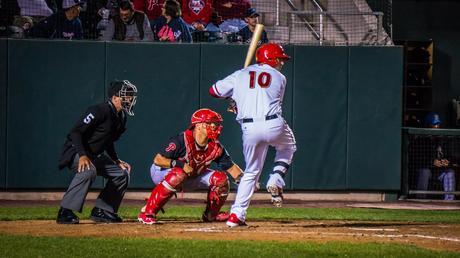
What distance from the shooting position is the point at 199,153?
35.7ft

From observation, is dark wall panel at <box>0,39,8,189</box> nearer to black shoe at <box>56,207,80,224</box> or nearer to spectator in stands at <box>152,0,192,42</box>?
spectator in stands at <box>152,0,192,42</box>

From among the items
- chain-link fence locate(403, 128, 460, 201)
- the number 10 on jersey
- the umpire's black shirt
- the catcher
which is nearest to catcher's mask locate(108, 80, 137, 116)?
the umpire's black shirt

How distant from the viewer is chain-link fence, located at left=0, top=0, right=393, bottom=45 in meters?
17.0

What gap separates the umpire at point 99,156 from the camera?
10.5 metres

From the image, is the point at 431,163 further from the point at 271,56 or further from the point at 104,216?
the point at 104,216

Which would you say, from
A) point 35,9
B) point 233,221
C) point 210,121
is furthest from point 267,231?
point 35,9

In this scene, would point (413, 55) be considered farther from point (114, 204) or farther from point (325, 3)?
point (114, 204)

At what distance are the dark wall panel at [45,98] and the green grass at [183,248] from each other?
787 cm

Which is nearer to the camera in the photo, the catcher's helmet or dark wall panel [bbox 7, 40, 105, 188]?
the catcher's helmet

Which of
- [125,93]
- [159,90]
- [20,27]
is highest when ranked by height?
[20,27]

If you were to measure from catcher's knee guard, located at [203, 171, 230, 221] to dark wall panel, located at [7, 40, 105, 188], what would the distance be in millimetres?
6309

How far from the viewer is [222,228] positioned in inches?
407

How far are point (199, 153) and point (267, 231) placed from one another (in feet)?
4.47

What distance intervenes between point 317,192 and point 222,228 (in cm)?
756
